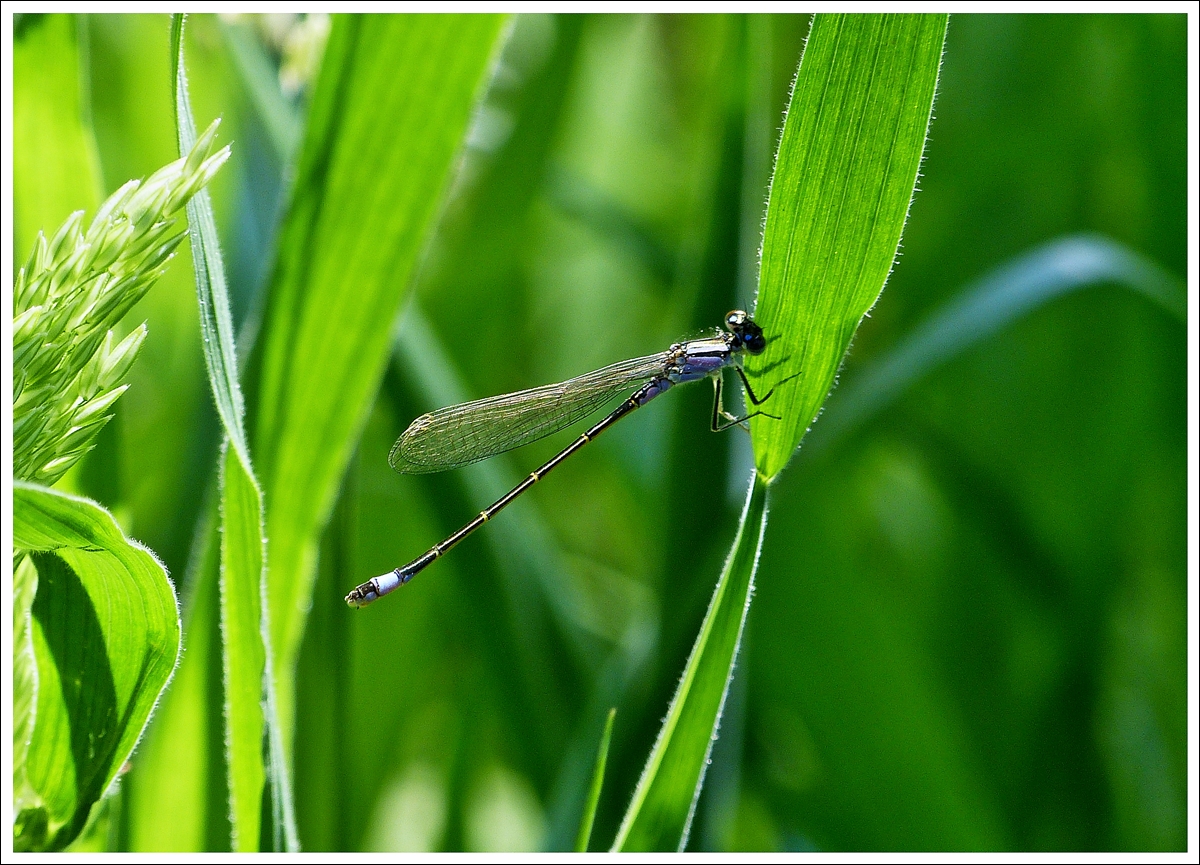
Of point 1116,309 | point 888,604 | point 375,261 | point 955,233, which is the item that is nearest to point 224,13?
point 375,261

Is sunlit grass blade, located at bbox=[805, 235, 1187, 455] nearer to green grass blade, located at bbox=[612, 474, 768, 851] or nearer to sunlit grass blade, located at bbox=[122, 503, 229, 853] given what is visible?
green grass blade, located at bbox=[612, 474, 768, 851]

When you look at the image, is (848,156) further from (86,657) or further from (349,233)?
(86,657)

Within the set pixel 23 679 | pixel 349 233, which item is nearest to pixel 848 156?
pixel 349 233

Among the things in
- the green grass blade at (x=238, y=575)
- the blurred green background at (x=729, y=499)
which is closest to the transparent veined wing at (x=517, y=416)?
the blurred green background at (x=729, y=499)

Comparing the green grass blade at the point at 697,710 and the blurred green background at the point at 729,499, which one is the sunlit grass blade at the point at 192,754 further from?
the green grass blade at the point at 697,710

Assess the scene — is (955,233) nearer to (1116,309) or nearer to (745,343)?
(1116,309)

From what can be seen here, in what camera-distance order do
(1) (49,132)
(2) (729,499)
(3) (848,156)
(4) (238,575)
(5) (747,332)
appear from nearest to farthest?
(3) (848,156) < (4) (238,575) < (5) (747,332) < (1) (49,132) < (2) (729,499)
